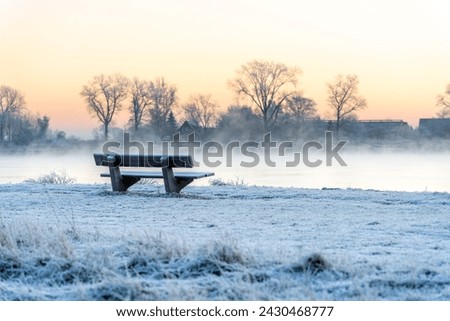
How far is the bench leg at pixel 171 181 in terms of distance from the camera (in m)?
11.3

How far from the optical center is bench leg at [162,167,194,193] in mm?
11289

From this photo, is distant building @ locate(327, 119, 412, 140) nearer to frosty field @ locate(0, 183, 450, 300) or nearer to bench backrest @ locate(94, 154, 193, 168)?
bench backrest @ locate(94, 154, 193, 168)

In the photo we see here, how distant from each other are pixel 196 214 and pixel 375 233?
279 cm

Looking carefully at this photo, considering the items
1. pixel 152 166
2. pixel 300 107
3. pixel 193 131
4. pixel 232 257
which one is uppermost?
pixel 300 107

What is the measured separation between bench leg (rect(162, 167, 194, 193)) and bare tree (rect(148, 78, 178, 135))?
4447 cm

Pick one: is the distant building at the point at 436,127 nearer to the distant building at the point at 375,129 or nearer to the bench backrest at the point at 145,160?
the distant building at the point at 375,129

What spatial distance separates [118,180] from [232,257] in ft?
23.4

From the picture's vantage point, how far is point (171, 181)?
11.4 meters

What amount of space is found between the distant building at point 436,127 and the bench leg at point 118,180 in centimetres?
4649

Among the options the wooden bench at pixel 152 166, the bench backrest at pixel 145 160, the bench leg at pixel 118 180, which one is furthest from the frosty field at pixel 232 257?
the bench leg at pixel 118 180

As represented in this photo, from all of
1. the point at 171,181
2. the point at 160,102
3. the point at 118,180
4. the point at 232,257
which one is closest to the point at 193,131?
the point at 160,102

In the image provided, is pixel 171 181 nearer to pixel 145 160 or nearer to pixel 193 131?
pixel 145 160

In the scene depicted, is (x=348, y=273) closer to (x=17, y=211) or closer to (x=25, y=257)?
(x=25, y=257)
